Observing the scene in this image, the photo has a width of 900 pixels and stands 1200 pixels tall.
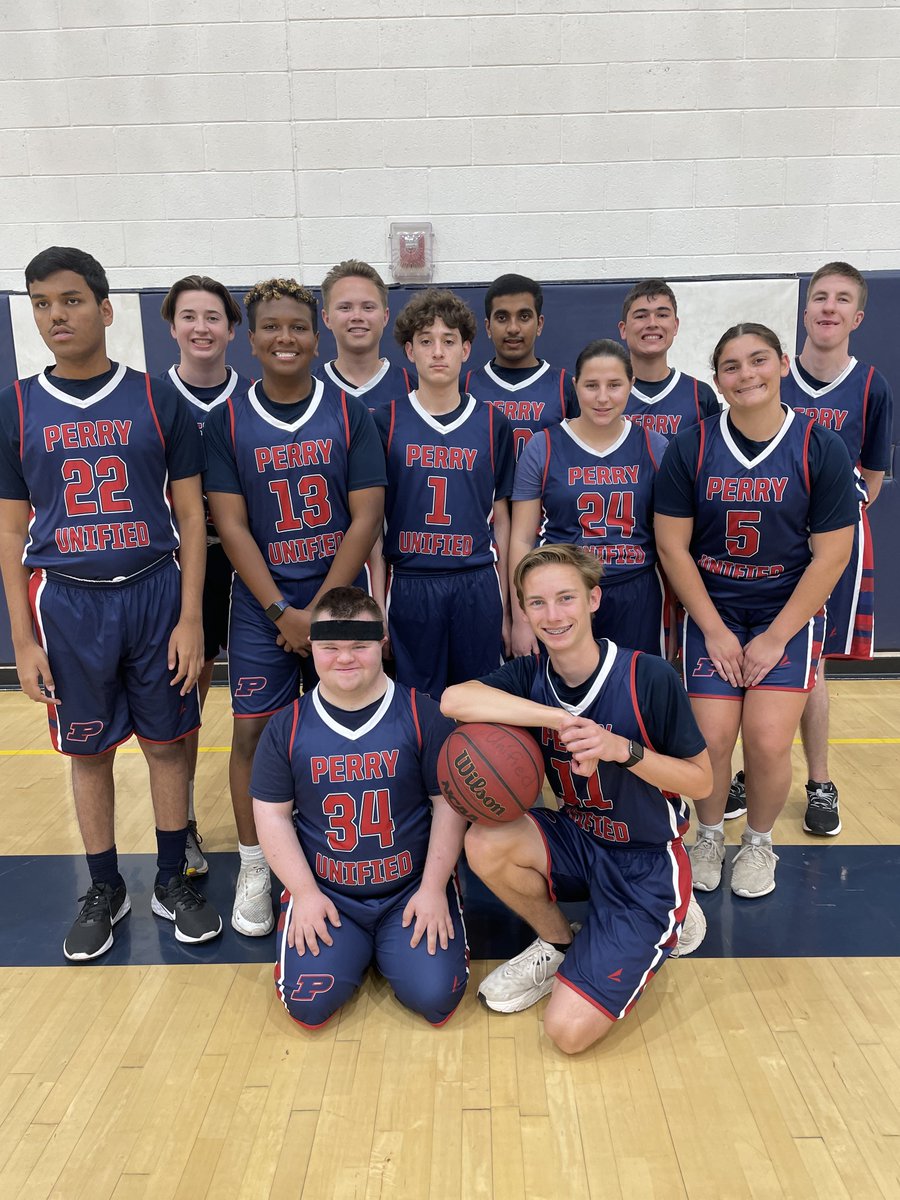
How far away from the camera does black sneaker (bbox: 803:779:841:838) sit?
3.26m

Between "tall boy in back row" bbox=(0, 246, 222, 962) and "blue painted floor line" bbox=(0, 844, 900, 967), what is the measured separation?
0.34 feet

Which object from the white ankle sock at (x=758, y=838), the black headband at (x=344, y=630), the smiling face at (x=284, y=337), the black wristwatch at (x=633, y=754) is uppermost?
the smiling face at (x=284, y=337)

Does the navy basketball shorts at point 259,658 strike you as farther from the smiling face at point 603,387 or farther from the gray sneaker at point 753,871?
the gray sneaker at point 753,871

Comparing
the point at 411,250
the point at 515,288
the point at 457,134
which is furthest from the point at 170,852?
the point at 457,134

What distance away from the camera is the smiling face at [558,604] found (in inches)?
86.7

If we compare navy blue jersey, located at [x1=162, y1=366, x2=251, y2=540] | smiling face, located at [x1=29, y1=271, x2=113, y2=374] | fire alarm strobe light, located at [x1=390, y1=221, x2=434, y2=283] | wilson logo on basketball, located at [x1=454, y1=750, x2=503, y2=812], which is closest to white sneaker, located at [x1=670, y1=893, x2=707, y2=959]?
wilson logo on basketball, located at [x1=454, y1=750, x2=503, y2=812]

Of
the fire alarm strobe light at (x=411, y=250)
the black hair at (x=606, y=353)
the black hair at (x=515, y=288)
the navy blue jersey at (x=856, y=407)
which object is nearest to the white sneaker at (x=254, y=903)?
the black hair at (x=606, y=353)

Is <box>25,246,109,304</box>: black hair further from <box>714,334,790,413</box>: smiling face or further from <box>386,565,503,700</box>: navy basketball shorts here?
<box>714,334,790,413</box>: smiling face

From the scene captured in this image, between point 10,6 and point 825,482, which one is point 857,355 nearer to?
point 825,482

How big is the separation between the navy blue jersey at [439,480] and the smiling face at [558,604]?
2.47 feet

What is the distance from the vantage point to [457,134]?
4.82m

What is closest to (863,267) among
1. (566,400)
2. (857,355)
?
(857,355)

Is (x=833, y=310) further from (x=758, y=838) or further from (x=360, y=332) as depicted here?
(x=758, y=838)

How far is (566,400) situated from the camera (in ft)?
11.1
